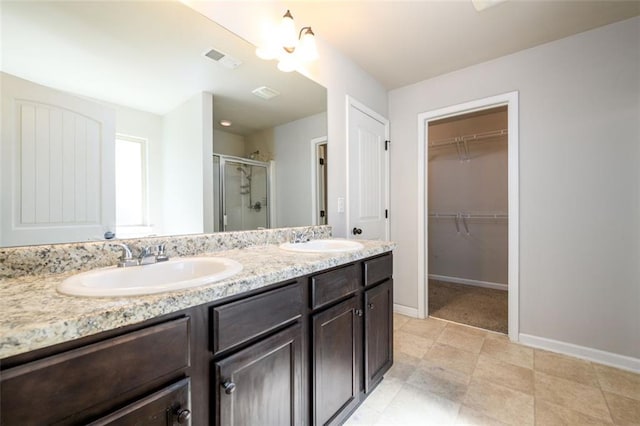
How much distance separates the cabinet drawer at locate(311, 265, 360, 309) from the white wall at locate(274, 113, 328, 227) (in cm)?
64

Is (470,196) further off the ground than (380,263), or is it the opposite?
→ (470,196)

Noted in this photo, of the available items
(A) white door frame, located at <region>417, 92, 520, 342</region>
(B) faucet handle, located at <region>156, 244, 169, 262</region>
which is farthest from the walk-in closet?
(B) faucet handle, located at <region>156, 244, 169, 262</region>

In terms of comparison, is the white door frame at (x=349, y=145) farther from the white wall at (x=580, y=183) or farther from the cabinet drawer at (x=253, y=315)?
the cabinet drawer at (x=253, y=315)

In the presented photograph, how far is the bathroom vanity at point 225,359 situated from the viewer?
0.50m

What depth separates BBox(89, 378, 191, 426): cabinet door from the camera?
1.86 ft

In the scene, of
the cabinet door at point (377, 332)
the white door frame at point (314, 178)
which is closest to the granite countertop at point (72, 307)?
the cabinet door at point (377, 332)

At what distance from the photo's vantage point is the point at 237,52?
1438mm

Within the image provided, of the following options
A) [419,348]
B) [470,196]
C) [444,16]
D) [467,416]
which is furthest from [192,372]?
[470,196]

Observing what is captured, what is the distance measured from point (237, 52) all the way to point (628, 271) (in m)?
2.87

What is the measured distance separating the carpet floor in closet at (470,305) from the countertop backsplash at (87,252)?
92.5 inches

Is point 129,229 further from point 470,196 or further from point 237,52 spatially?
point 470,196

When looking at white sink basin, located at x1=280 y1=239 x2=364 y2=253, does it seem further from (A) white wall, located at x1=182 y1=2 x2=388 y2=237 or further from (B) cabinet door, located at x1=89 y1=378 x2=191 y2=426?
(B) cabinet door, located at x1=89 y1=378 x2=191 y2=426

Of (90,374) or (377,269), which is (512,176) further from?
(90,374)

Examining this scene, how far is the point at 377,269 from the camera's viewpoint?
1.51 metres
